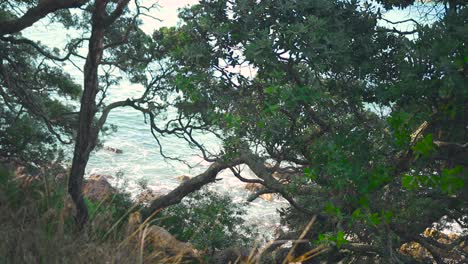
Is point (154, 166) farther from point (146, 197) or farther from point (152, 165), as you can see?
point (146, 197)

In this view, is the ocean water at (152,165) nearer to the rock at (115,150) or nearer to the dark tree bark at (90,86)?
the rock at (115,150)


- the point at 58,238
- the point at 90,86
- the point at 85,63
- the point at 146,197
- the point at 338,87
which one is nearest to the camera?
the point at 58,238

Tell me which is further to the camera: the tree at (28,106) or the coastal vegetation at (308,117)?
the tree at (28,106)

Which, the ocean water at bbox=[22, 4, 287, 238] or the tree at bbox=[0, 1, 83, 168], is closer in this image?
the tree at bbox=[0, 1, 83, 168]

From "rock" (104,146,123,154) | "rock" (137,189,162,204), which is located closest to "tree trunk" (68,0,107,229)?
"rock" (137,189,162,204)

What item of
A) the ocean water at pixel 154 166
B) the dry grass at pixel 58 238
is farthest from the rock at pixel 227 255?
the ocean water at pixel 154 166

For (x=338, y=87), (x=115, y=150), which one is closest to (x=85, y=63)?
(x=338, y=87)

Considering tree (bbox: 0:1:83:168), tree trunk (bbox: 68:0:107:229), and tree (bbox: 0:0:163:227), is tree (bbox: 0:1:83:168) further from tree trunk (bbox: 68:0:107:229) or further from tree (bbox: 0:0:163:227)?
tree trunk (bbox: 68:0:107:229)

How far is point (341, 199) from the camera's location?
6.57 metres

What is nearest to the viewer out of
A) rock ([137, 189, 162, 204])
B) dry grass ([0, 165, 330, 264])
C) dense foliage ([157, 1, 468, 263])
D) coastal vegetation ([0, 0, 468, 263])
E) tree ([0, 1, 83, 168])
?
dry grass ([0, 165, 330, 264])

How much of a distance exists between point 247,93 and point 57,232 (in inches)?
99.6

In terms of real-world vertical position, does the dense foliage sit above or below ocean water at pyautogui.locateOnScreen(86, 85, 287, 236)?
below

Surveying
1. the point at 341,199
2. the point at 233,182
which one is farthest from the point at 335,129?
the point at 233,182

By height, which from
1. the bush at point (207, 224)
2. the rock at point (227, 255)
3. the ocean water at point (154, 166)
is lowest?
the rock at point (227, 255)
